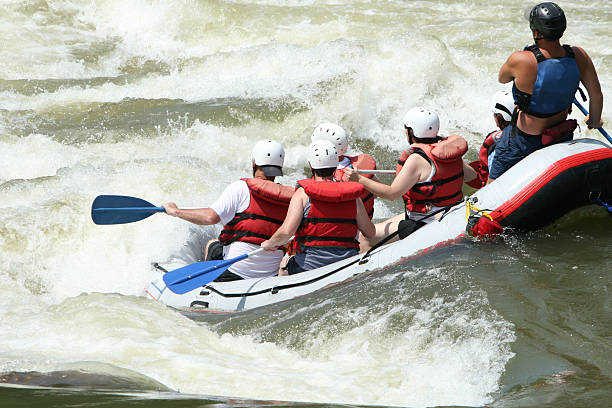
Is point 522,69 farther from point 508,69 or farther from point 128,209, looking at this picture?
point 128,209

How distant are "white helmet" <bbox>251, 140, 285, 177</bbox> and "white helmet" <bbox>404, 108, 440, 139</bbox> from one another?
3.05ft

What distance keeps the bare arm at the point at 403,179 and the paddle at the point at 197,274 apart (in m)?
0.82

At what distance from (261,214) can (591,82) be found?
2301 mm

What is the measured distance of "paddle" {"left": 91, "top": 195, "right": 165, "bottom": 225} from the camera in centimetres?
542

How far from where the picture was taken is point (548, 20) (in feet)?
13.9

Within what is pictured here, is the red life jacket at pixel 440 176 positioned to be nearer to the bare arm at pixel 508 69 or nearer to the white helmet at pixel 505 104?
the white helmet at pixel 505 104

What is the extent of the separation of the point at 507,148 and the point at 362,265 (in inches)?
50.6

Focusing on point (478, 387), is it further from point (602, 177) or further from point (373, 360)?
point (602, 177)

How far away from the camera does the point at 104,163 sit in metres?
7.84

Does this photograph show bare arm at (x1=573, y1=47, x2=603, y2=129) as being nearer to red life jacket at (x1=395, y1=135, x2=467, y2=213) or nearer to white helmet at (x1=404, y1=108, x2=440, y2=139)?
red life jacket at (x1=395, y1=135, x2=467, y2=213)

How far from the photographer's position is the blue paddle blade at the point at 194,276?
4887mm

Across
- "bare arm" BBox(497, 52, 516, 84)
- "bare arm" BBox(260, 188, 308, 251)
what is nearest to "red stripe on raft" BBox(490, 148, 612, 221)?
"bare arm" BBox(497, 52, 516, 84)

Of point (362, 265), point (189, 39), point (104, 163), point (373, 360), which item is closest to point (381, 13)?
point (189, 39)

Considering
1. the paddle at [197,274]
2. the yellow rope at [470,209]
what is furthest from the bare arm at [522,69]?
the paddle at [197,274]
